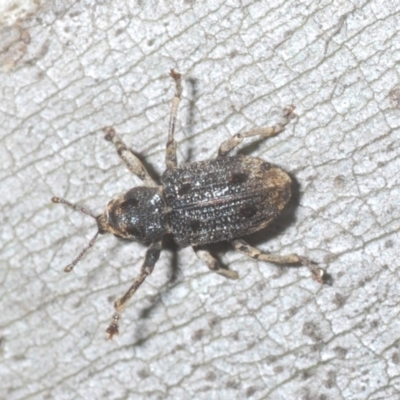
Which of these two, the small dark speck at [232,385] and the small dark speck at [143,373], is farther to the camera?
the small dark speck at [143,373]

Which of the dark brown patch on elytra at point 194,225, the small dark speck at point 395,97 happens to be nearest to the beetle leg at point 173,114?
the dark brown patch on elytra at point 194,225

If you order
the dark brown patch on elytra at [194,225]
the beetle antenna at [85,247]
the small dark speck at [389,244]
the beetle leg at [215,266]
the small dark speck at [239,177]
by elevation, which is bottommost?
the small dark speck at [389,244]

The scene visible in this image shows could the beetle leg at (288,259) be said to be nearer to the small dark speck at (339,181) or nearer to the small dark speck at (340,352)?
the small dark speck at (340,352)

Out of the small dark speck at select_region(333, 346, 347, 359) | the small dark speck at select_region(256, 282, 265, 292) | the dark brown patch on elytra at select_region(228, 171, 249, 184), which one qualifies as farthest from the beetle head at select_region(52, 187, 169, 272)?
the small dark speck at select_region(333, 346, 347, 359)

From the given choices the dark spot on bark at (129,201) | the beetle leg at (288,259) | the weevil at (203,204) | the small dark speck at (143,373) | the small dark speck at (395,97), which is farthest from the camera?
the dark spot on bark at (129,201)

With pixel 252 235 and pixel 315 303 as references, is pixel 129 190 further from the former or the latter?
pixel 315 303

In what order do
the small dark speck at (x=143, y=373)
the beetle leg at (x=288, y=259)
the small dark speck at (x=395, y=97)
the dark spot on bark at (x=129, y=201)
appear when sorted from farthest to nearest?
1. the dark spot on bark at (x=129, y=201)
2. the small dark speck at (x=143, y=373)
3. the beetle leg at (x=288, y=259)
4. the small dark speck at (x=395, y=97)

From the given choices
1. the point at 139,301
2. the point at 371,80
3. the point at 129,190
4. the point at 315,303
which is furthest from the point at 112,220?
the point at 371,80

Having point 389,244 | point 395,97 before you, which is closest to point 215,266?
point 389,244
